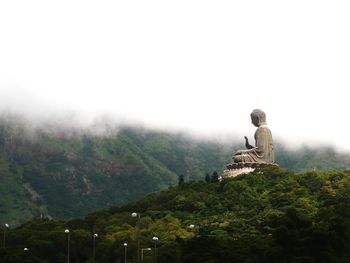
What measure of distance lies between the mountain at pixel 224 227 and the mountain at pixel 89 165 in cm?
5547

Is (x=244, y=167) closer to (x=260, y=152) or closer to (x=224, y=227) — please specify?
(x=260, y=152)

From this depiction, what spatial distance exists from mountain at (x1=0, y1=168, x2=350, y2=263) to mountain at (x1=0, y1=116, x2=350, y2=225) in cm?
5547

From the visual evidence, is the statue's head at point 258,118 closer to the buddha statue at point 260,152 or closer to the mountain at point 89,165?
the buddha statue at point 260,152

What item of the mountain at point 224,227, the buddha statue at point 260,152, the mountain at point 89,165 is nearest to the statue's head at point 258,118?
the buddha statue at point 260,152

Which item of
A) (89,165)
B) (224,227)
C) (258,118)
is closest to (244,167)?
(258,118)

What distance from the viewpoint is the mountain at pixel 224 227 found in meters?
56.2

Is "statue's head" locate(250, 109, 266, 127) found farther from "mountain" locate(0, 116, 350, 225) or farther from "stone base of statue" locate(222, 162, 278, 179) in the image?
"mountain" locate(0, 116, 350, 225)

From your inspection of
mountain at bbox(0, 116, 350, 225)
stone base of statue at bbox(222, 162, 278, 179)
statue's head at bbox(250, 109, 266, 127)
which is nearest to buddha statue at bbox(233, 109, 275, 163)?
stone base of statue at bbox(222, 162, 278, 179)

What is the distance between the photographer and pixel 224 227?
74375 millimetres

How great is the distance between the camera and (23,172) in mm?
156875

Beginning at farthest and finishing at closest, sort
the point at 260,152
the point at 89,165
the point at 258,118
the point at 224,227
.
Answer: the point at 89,165
the point at 258,118
the point at 260,152
the point at 224,227

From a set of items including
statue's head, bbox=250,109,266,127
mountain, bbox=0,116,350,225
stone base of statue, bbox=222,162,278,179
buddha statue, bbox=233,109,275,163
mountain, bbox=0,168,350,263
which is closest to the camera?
mountain, bbox=0,168,350,263

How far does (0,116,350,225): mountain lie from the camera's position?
150875 mm

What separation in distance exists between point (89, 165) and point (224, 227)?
8979cm
